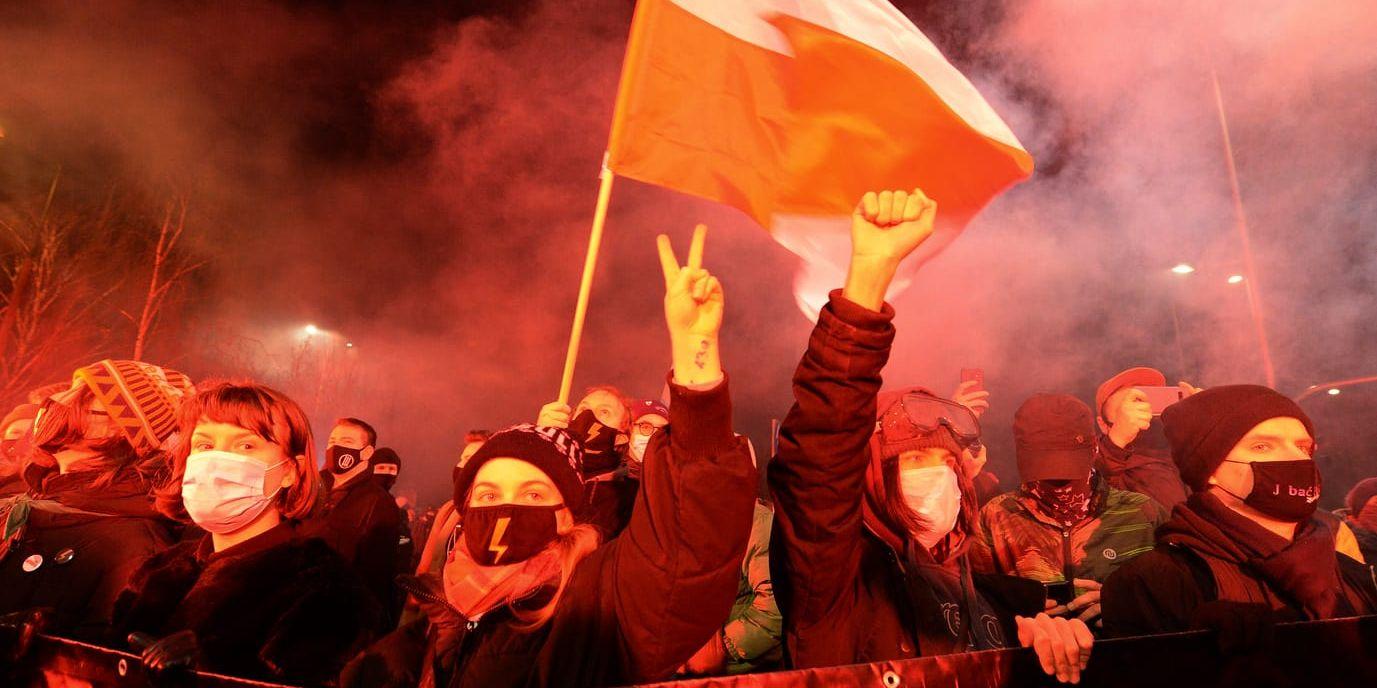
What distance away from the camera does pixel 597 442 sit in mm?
3871

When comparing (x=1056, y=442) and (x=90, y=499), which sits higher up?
(x=1056, y=442)

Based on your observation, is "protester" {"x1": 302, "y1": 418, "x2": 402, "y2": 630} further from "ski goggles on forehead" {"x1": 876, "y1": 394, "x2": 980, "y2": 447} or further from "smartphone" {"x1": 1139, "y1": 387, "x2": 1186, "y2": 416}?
"smartphone" {"x1": 1139, "y1": 387, "x2": 1186, "y2": 416}

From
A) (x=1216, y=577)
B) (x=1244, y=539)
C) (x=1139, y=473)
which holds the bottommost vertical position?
(x=1216, y=577)

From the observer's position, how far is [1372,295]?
8.48m

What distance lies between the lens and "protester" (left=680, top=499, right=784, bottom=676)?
241cm

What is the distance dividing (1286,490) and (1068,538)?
1.07 m

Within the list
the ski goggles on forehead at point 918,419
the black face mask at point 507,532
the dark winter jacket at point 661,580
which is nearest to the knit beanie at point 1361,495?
the ski goggles on forehead at point 918,419

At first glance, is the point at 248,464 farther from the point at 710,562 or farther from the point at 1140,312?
the point at 1140,312

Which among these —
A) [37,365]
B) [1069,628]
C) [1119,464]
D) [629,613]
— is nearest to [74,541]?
[629,613]

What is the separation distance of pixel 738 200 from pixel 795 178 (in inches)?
8.3

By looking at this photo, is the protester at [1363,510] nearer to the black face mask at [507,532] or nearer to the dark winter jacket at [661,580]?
the dark winter jacket at [661,580]

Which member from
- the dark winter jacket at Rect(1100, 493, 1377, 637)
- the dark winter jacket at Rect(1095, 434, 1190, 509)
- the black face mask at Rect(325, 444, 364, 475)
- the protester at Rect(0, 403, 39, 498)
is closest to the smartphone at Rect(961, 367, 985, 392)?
the dark winter jacket at Rect(1095, 434, 1190, 509)

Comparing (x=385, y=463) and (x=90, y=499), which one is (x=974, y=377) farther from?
(x=90, y=499)

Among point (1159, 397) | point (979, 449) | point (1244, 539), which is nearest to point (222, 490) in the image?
point (1244, 539)
